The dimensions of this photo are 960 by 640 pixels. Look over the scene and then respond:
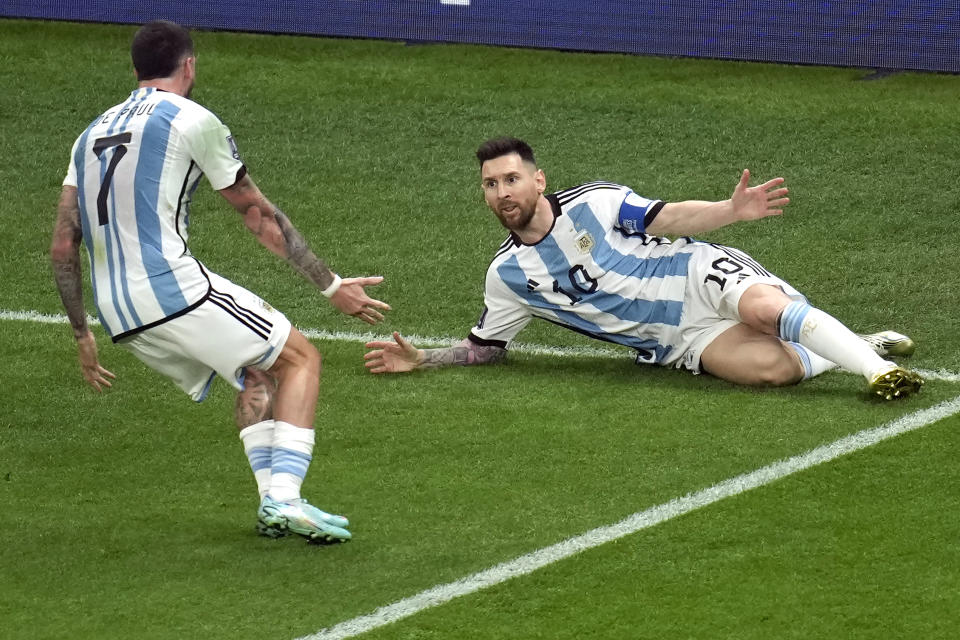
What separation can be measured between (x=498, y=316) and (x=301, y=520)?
90.4 inches

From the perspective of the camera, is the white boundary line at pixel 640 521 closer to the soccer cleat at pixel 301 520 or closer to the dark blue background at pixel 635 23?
the soccer cleat at pixel 301 520

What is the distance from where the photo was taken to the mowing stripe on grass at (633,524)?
4.96 m

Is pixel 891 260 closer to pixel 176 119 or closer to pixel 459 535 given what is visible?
pixel 459 535

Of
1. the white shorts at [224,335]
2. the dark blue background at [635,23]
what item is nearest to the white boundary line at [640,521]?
the white shorts at [224,335]

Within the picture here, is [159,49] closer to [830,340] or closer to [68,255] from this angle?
[68,255]

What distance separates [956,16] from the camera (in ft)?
37.2

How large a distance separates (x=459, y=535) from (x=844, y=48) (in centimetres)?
731

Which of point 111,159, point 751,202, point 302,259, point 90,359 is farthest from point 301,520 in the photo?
point 751,202

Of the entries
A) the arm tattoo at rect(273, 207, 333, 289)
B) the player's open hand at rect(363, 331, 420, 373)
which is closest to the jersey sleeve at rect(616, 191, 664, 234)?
the player's open hand at rect(363, 331, 420, 373)

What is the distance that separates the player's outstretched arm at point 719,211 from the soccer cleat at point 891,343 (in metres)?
0.90

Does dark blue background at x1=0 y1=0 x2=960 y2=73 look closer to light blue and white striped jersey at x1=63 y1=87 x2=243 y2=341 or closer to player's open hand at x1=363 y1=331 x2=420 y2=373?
player's open hand at x1=363 y1=331 x2=420 y2=373

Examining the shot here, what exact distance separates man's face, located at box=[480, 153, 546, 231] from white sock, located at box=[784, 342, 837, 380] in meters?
1.32

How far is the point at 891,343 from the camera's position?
7395 mm

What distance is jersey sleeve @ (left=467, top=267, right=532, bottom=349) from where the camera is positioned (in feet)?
24.1
